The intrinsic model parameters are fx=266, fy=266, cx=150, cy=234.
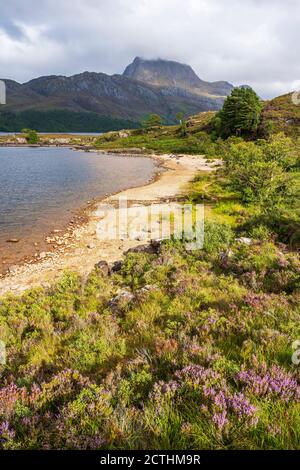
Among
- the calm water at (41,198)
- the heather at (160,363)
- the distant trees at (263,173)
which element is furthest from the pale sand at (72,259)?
the distant trees at (263,173)

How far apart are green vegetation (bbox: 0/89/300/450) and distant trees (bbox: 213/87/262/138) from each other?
82.7m

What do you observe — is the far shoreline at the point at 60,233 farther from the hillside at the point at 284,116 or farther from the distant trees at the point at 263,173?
the hillside at the point at 284,116

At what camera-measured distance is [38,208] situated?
82.9 ft

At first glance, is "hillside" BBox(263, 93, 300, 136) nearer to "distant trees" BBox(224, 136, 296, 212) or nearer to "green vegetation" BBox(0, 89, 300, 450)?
"distant trees" BBox(224, 136, 296, 212)

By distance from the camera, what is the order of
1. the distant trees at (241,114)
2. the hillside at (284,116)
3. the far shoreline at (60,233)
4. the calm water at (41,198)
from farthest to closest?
the distant trees at (241,114) < the hillside at (284,116) < the calm water at (41,198) < the far shoreline at (60,233)

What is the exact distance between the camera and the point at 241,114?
8188 centimetres

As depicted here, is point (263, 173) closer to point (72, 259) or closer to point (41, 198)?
point (72, 259)

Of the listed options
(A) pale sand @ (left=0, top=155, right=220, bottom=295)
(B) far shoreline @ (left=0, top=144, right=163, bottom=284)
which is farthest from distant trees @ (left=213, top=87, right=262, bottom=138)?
(A) pale sand @ (left=0, top=155, right=220, bottom=295)

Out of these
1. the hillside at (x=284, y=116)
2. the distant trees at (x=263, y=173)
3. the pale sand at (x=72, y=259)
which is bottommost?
the pale sand at (x=72, y=259)

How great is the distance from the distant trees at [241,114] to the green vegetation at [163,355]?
8265 cm

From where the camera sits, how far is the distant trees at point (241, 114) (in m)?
81.9
